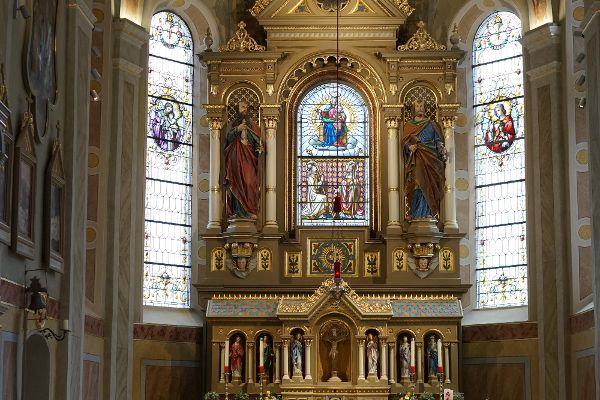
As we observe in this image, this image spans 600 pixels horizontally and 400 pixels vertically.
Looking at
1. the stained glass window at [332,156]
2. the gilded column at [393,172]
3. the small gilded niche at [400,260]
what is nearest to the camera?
the small gilded niche at [400,260]

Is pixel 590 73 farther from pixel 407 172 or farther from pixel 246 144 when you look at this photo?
pixel 246 144

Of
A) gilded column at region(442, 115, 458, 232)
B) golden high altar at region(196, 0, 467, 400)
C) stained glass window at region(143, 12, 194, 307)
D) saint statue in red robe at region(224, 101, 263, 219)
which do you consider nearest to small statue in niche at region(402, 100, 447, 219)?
golden high altar at region(196, 0, 467, 400)

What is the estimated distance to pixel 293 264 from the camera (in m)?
26.3

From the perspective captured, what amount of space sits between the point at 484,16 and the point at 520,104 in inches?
97.9

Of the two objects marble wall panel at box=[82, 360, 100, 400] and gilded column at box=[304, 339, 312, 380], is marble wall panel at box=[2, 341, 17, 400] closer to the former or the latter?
marble wall panel at box=[82, 360, 100, 400]

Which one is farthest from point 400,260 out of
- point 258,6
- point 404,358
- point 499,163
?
point 258,6

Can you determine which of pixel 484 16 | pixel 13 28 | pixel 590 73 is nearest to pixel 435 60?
pixel 484 16

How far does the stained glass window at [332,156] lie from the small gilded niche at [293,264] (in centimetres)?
81

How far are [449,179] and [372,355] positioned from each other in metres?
4.66

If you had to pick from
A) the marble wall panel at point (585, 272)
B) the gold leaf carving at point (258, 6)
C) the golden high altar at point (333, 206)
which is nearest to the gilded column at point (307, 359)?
the golden high altar at point (333, 206)

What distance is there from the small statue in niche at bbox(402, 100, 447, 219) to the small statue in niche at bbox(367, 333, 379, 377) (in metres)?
3.29

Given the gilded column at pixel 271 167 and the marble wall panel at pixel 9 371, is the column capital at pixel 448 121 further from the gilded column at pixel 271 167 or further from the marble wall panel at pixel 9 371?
the marble wall panel at pixel 9 371

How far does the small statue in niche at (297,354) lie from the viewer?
2405 cm

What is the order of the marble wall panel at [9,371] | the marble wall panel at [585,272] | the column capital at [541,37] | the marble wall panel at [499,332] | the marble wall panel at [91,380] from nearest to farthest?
the marble wall panel at [9,371]
the marble wall panel at [91,380]
the marble wall panel at [585,272]
the marble wall panel at [499,332]
the column capital at [541,37]
